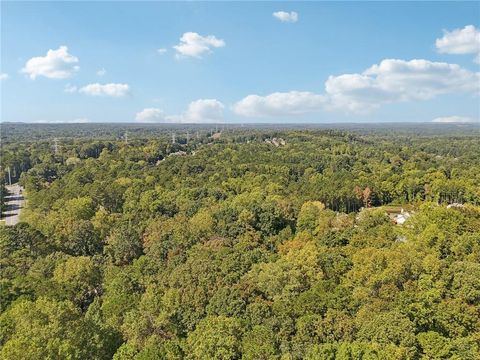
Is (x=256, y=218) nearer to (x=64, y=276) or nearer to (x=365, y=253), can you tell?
(x=365, y=253)

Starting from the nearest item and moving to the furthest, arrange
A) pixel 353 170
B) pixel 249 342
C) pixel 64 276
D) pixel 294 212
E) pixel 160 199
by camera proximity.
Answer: pixel 249 342
pixel 64 276
pixel 294 212
pixel 160 199
pixel 353 170

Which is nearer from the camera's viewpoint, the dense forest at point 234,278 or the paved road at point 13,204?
Result: the dense forest at point 234,278

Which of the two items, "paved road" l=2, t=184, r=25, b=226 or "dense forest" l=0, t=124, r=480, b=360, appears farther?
"paved road" l=2, t=184, r=25, b=226

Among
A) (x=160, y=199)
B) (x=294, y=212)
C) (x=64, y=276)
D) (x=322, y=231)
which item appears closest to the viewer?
(x=64, y=276)

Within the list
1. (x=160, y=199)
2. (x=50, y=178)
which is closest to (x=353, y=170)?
(x=160, y=199)

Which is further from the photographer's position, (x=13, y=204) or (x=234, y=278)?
(x=13, y=204)

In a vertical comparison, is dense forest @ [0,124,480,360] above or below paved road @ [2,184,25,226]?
above

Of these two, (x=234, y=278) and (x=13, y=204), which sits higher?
(x=234, y=278)

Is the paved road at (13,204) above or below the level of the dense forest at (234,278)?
below
